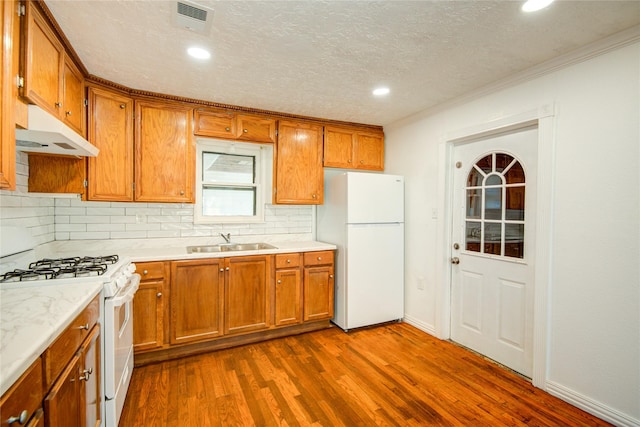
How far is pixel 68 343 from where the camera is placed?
125cm

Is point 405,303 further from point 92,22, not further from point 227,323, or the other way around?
point 92,22

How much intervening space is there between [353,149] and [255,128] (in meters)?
1.20

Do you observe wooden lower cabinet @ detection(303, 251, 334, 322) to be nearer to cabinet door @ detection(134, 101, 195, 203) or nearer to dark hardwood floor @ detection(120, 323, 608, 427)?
dark hardwood floor @ detection(120, 323, 608, 427)

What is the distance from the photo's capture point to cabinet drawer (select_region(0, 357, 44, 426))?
83 centimetres

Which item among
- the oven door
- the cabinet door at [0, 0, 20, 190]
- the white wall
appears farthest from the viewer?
the white wall

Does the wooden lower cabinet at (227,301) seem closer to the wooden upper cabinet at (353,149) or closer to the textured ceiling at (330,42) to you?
the wooden upper cabinet at (353,149)

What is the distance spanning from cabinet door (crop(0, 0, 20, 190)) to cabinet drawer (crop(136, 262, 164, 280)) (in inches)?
50.9

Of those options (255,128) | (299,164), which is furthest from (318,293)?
(255,128)

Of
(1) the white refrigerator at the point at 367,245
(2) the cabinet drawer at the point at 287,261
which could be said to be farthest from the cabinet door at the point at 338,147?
(2) the cabinet drawer at the point at 287,261

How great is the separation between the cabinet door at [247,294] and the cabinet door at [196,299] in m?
0.08

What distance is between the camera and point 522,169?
249 centimetres

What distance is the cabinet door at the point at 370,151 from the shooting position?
382cm

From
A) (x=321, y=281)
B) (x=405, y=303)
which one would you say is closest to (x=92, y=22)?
(x=321, y=281)

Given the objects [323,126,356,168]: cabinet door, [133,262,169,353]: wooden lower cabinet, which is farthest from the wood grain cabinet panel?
[323,126,356,168]: cabinet door
